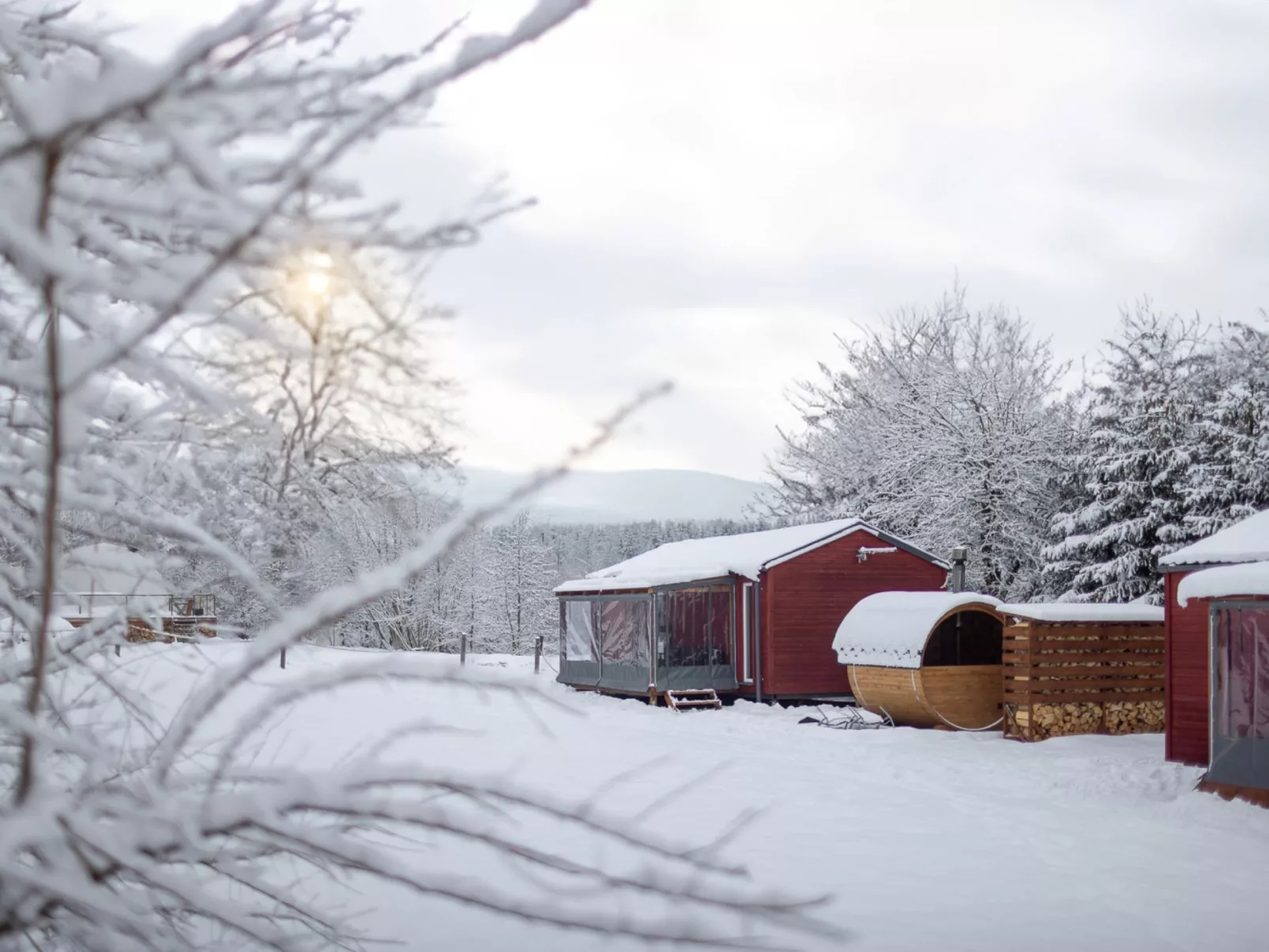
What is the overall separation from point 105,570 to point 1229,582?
9702 millimetres

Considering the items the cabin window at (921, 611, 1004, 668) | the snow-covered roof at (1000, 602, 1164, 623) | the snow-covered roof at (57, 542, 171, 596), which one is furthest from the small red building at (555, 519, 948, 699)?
the snow-covered roof at (57, 542, 171, 596)

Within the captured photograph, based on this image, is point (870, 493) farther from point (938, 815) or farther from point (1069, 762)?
point (938, 815)

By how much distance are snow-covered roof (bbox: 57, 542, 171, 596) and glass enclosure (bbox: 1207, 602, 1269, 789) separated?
31.1 feet

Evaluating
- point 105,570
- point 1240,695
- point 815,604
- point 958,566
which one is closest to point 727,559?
point 815,604

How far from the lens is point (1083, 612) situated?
14.6 meters

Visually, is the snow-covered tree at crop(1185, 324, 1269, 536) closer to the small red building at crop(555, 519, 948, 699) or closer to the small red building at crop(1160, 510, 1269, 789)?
the small red building at crop(555, 519, 948, 699)

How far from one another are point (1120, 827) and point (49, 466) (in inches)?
358

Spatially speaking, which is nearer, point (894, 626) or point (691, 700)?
point (894, 626)

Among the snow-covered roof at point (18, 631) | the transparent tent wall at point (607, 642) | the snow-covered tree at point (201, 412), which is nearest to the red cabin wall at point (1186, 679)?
the transparent tent wall at point (607, 642)

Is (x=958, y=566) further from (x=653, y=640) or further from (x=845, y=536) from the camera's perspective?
(x=653, y=640)

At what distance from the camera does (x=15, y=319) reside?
2986mm

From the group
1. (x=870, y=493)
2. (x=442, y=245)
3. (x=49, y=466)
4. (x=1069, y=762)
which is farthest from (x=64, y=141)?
(x=870, y=493)

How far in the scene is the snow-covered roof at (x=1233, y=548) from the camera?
11109 millimetres

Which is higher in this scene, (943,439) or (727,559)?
(943,439)
